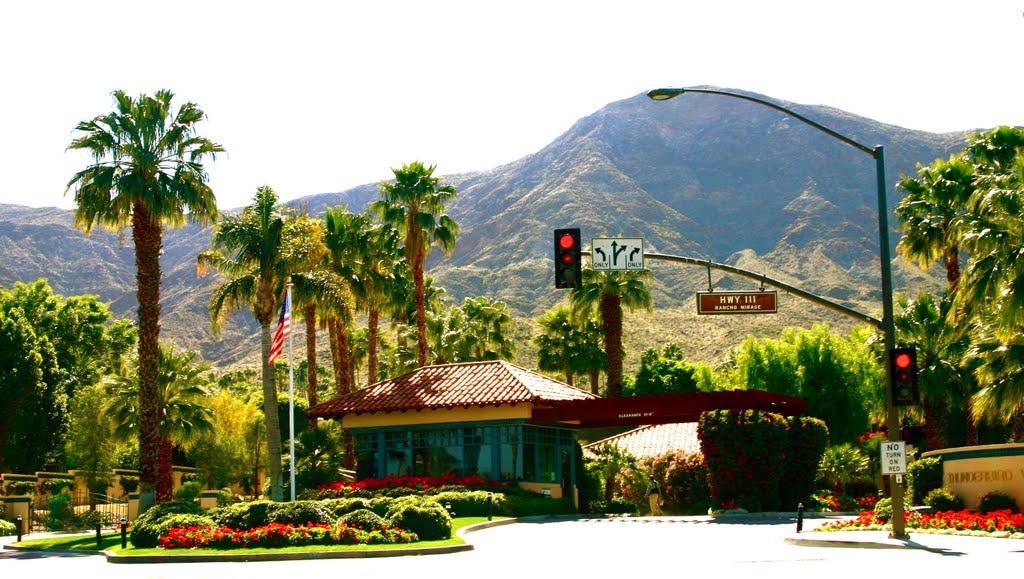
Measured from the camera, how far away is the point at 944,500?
28266 mm

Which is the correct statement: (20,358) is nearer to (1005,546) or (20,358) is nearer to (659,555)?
(659,555)

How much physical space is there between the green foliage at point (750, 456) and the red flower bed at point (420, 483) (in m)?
8.20

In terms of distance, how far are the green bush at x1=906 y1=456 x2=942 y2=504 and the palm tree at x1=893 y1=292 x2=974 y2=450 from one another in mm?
14449

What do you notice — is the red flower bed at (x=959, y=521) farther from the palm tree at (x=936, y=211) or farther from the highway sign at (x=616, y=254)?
the palm tree at (x=936, y=211)

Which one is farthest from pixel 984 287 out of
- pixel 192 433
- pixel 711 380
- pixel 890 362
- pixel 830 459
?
pixel 711 380

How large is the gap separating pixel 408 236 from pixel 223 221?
34.4 ft

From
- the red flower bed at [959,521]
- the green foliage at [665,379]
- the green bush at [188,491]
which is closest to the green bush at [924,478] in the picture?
the red flower bed at [959,521]

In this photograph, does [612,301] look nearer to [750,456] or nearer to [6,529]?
[750,456]

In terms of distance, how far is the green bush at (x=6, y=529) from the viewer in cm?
4210

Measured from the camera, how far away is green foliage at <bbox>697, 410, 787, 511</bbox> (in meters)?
35.8

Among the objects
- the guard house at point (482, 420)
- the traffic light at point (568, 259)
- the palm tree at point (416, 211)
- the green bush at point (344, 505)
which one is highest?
the palm tree at point (416, 211)

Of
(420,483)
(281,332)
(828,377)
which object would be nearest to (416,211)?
(420,483)

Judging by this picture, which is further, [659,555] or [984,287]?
[984,287]

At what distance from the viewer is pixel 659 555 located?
21.5 metres
